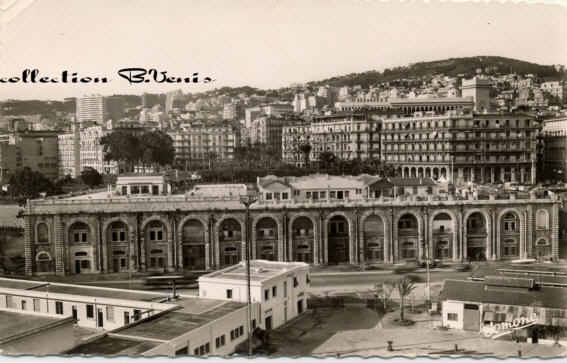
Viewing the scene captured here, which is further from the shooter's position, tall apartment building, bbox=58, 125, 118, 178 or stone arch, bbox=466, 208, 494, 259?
stone arch, bbox=466, 208, 494, 259

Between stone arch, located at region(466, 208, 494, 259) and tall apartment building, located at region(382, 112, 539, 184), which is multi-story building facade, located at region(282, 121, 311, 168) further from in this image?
stone arch, located at region(466, 208, 494, 259)

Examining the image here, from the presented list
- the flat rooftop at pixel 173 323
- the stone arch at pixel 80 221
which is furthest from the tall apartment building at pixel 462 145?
the flat rooftop at pixel 173 323

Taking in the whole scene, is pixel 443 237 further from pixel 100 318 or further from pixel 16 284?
pixel 16 284

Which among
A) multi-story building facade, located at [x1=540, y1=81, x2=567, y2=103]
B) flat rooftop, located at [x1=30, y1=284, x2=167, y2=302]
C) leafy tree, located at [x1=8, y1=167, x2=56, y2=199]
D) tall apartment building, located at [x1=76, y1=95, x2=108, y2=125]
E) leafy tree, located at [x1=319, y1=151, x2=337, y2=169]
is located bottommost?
flat rooftop, located at [x1=30, y1=284, x2=167, y2=302]

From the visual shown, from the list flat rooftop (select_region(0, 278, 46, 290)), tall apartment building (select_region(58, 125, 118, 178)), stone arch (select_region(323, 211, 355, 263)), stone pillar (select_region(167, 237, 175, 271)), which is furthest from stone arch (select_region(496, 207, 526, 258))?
flat rooftop (select_region(0, 278, 46, 290))

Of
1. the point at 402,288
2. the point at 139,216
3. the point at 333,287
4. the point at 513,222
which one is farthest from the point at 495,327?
the point at 139,216

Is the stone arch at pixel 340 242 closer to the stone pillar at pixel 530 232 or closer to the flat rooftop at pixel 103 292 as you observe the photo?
the stone pillar at pixel 530 232

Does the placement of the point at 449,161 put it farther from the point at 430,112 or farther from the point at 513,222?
the point at 513,222

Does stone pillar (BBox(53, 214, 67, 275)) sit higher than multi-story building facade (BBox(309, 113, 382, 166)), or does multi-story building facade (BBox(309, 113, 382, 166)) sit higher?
multi-story building facade (BBox(309, 113, 382, 166))

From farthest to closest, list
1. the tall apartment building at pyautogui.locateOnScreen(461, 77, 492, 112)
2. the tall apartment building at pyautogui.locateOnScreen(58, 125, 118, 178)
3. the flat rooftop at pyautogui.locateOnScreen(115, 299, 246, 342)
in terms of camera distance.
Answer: the tall apartment building at pyautogui.locateOnScreen(461, 77, 492, 112) → the tall apartment building at pyautogui.locateOnScreen(58, 125, 118, 178) → the flat rooftop at pyautogui.locateOnScreen(115, 299, 246, 342)
